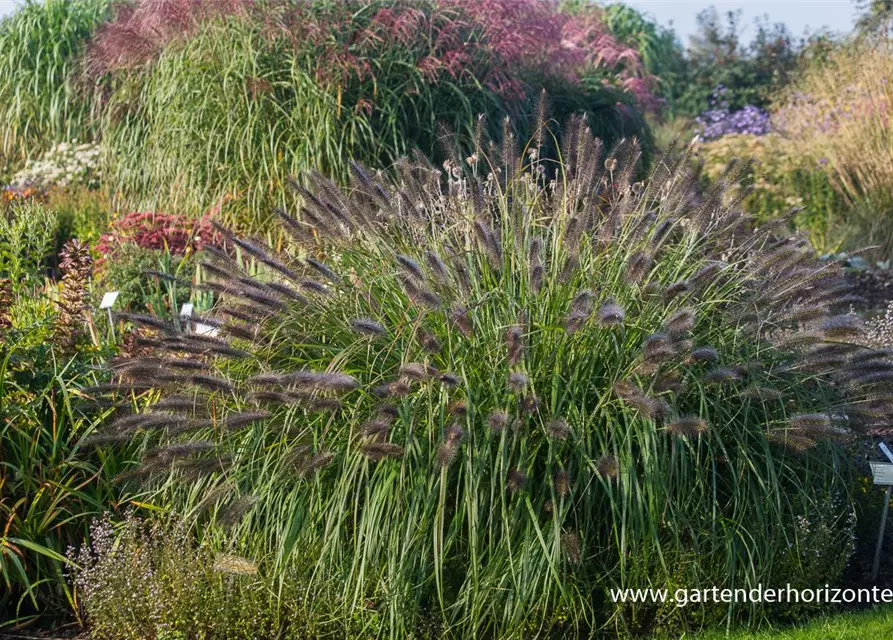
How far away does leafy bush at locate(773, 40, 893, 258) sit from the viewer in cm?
1091

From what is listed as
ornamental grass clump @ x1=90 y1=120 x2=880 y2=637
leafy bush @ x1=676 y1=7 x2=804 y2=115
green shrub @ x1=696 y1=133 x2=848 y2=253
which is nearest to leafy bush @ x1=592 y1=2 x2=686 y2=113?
leafy bush @ x1=676 y1=7 x2=804 y2=115

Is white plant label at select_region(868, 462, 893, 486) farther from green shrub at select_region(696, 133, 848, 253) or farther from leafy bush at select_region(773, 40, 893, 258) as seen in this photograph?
leafy bush at select_region(773, 40, 893, 258)

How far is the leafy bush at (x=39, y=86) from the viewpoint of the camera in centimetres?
1224

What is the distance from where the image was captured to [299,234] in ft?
13.8

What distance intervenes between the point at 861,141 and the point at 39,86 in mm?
9295

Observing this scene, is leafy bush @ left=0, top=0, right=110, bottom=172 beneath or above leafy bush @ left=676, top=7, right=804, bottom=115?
beneath

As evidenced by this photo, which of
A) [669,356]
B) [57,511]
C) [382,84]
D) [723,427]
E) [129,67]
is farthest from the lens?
[129,67]

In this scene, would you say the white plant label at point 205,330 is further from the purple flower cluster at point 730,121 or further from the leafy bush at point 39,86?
the purple flower cluster at point 730,121

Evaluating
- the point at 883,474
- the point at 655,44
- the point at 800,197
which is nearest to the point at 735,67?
the point at 655,44

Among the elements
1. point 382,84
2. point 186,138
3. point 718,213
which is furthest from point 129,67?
point 718,213

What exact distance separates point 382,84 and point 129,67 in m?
2.58

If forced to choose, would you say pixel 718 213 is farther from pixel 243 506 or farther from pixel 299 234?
pixel 243 506

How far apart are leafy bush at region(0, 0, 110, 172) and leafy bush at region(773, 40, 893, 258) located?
8.16 m

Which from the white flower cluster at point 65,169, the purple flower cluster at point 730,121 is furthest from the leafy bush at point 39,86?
the purple flower cluster at point 730,121
